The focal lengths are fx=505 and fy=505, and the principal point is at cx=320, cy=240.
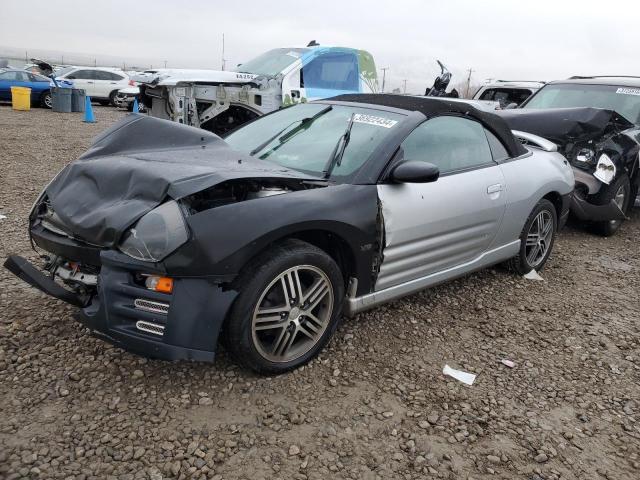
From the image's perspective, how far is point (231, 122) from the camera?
344 inches

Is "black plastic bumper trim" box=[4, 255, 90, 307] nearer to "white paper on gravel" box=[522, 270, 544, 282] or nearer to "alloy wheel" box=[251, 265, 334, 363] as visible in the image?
"alloy wheel" box=[251, 265, 334, 363]

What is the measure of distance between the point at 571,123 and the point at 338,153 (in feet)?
12.5

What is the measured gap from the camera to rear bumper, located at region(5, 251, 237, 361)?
2.28 metres

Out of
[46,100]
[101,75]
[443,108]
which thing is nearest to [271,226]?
[443,108]

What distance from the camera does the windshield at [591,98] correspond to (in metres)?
6.76

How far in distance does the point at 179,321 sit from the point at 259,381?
24.2 inches

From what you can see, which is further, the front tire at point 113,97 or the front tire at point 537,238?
the front tire at point 113,97

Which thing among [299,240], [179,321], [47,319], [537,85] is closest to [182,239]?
[179,321]

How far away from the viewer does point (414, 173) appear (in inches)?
114

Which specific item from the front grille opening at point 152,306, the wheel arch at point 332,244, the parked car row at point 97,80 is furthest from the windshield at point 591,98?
the parked car row at point 97,80

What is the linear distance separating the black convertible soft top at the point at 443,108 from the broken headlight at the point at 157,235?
184 centimetres

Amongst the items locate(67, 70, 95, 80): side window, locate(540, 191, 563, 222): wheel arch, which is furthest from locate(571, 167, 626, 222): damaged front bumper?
locate(67, 70, 95, 80): side window

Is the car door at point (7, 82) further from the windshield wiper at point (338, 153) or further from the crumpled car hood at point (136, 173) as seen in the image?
the windshield wiper at point (338, 153)

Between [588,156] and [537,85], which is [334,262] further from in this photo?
[537,85]
